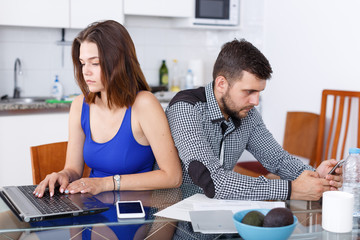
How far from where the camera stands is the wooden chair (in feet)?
10.7

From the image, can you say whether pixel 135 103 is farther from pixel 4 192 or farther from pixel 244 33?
pixel 244 33

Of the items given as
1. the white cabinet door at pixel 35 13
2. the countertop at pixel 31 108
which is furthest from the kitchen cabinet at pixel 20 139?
the white cabinet door at pixel 35 13

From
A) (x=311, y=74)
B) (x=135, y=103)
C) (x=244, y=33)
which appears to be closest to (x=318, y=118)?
(x=311, y=74)

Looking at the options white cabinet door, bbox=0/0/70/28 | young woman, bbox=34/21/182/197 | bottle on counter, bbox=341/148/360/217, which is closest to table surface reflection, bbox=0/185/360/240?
bottle on counter, bbox=341/148/360/217

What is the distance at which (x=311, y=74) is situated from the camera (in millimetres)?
3377

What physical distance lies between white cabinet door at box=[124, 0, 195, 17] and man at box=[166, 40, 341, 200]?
188cm

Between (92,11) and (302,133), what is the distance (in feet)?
5.68

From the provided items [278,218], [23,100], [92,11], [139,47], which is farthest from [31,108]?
[278,218]

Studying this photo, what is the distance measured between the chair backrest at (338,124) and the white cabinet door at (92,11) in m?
1.59

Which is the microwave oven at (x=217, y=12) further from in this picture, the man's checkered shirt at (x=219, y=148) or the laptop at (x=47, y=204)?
the laptop at (x=47, y=204)

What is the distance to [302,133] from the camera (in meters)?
3.31

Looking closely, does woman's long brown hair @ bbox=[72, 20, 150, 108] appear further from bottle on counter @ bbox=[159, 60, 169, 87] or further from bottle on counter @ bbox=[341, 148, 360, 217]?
bottle on counter @ bbox=[159, 60, 169, 87]

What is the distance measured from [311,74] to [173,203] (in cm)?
224

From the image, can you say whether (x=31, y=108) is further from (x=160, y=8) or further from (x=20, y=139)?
(x=160, y=8)
